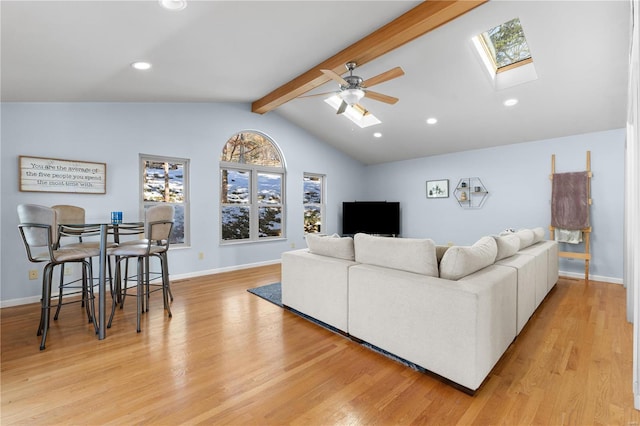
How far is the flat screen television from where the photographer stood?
6.69 meters

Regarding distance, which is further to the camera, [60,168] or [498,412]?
[60,168]

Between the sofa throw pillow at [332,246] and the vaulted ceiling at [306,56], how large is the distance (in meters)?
2.03

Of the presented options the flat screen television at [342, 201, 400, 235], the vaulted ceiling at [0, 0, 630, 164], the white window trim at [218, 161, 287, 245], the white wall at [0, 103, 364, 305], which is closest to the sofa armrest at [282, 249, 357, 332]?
the vaulted ceiling at [0, 0, 630, 164]

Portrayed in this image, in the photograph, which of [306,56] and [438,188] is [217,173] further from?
[438,188]

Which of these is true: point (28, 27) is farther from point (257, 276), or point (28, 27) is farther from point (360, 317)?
point (257, 276)

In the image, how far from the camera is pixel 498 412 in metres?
1.62

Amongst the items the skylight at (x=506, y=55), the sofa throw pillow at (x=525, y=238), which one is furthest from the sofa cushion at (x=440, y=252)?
the skylight at (x=506, y=55)

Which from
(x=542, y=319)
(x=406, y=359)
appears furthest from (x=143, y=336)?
(x=542, y=319)

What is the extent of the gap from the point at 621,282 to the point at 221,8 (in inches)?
241

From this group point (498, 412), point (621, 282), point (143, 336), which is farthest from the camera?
point (621, 282)

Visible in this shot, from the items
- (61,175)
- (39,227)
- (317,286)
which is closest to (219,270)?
(61,175)

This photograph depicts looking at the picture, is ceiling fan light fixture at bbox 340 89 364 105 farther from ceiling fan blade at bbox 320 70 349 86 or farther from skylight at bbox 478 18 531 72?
skylight at bbox 478 18 531 72

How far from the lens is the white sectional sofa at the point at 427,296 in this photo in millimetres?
1788

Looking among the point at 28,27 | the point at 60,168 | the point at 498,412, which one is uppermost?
the point at 28,27
